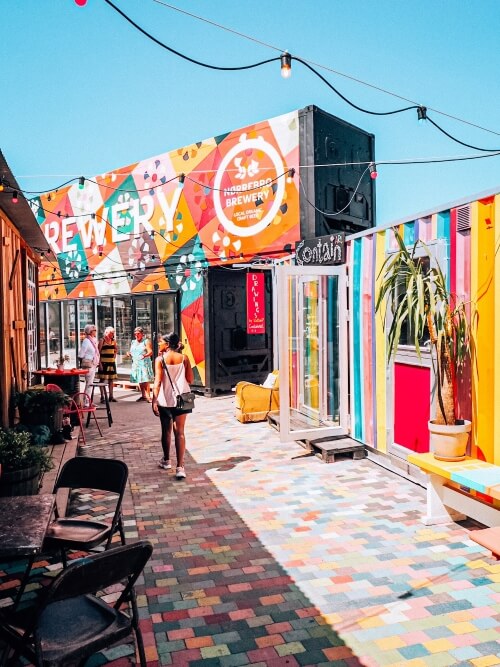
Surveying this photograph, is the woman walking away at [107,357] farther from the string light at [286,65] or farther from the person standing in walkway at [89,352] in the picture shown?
the string light at [286,65]

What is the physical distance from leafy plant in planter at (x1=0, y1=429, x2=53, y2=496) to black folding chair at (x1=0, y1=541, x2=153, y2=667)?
1.96 meters

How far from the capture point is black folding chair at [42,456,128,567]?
136 inches

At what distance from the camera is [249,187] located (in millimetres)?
11812

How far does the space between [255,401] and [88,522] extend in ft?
19.0

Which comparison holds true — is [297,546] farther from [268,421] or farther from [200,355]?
[200,355]

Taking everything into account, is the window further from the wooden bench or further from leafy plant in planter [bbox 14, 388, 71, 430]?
leafy plant in planter [bbox 14, 388, 71, 430]

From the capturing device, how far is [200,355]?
41.9 ft

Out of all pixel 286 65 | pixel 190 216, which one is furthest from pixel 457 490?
pixel 190 216

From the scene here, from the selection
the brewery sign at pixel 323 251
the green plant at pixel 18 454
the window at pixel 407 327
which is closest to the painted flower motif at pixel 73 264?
the brewery sign at pixel 323 251

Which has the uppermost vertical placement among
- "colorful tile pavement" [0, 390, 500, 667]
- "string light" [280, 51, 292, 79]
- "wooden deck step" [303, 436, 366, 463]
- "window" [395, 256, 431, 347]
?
"string light" [280, 51, 292, 79]

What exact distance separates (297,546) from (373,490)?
158 cm

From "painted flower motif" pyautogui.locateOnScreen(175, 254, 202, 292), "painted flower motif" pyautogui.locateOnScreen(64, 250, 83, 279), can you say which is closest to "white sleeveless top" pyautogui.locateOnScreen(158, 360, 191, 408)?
"painted flower motif" pyautogui.locateOnScreen(175, 254, 202, 292)

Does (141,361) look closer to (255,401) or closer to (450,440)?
(255,401)

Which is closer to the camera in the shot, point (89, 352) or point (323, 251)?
point (323, 251)
